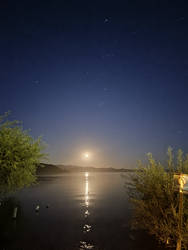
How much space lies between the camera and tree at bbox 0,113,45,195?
14.2 metres

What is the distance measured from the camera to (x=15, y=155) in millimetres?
14820

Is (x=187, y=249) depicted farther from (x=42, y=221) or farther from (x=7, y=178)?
(x=42, y=221)

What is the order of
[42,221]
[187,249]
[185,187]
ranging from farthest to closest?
1. [42,221]
2. [187,249]
3. [185,187]

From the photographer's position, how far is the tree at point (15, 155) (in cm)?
1420

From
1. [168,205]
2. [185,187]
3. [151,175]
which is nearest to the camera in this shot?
[185,187]

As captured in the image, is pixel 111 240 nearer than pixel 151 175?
No

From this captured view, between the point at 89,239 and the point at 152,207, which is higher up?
the point at 152,207

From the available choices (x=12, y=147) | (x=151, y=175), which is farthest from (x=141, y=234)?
(x=12, y=147)

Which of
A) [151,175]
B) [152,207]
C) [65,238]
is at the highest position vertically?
[151,175]

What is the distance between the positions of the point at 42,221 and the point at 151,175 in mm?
16394

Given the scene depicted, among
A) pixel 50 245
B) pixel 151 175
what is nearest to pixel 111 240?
pixel 50 245

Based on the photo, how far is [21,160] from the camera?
606 inches

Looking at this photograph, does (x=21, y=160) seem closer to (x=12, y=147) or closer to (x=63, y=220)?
(x=12, y=147)

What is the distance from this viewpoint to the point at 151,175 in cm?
1130
